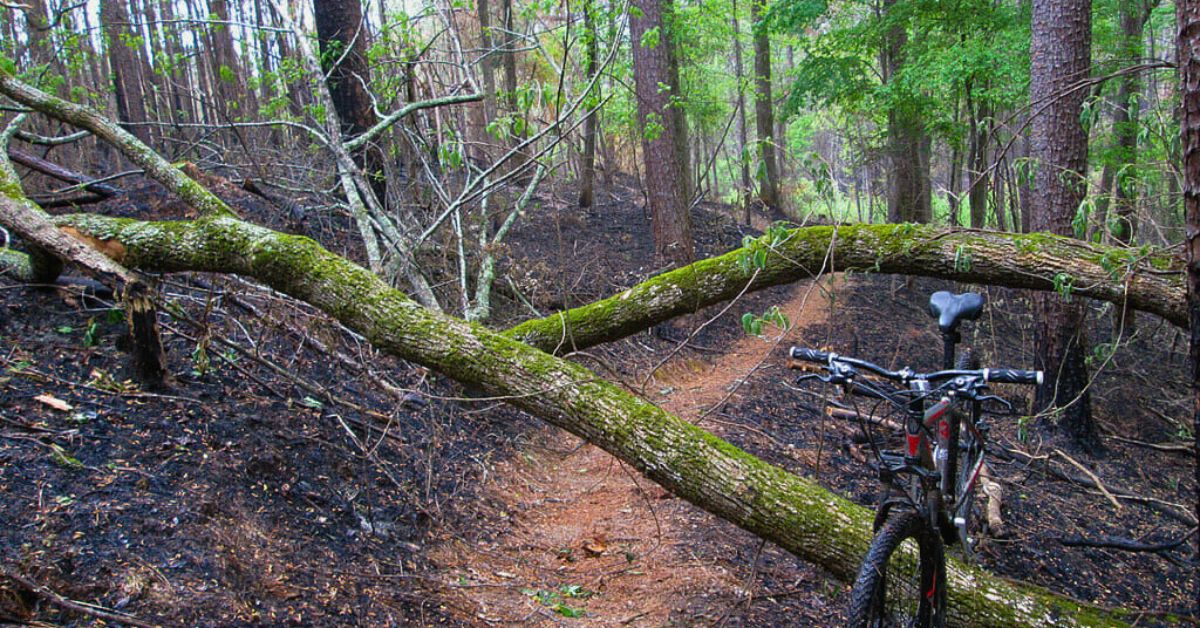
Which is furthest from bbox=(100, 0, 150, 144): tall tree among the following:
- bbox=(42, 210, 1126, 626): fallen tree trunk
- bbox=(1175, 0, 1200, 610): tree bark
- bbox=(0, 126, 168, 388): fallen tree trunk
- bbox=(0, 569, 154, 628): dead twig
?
bbox=(1175, 0, 1200, 610): tree bark

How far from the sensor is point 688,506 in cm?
521

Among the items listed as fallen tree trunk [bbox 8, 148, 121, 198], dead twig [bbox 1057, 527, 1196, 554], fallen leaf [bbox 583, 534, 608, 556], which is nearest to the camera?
fallen leaf [bbox 583, 534, 608, 556]

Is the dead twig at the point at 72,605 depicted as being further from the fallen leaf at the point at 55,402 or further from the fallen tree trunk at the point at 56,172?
the fallen tree trunk at the point at 56,172

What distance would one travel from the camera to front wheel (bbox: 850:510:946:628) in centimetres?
244

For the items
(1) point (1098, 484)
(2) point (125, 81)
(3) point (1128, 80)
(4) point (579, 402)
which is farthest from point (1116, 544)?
(2) point (125, 81)

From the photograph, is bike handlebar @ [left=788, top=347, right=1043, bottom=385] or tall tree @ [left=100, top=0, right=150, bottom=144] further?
tall tree @ [left=100, top=0, right=150, bottom=144]

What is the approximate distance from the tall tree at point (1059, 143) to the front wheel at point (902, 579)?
483cm

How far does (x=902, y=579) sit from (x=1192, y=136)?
2034 millimetres

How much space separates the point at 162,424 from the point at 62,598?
1.44m

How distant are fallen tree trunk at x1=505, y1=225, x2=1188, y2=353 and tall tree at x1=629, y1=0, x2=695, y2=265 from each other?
18.3 feet

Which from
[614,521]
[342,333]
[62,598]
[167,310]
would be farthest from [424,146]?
→ [62,598]

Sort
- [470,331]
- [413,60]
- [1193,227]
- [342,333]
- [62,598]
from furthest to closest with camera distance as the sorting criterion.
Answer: [413,60], [342,333], [470,331], [1193,227], [62,598]

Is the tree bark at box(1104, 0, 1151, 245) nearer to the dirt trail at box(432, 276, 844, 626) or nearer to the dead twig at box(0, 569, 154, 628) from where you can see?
the dirt trail at box(432, 276, 844, 626)

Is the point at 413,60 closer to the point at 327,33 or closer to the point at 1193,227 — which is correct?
the point at 327,33
